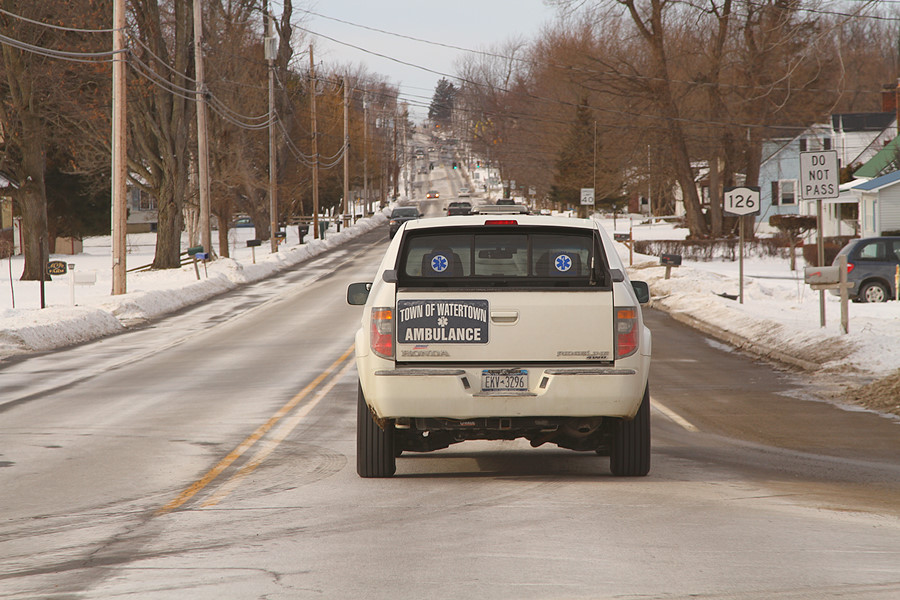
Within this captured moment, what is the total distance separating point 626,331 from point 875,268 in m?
22.9

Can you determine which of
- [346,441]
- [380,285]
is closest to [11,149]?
[346,441]

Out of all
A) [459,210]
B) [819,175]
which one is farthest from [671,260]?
[459,210]

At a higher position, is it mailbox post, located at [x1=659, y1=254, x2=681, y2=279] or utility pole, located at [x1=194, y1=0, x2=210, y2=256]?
utility pole, located at [x1=194, y1=0, x2=210, y2=256]

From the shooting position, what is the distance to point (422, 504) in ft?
24.5

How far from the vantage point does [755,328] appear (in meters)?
20.8

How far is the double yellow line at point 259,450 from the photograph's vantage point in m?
7.93

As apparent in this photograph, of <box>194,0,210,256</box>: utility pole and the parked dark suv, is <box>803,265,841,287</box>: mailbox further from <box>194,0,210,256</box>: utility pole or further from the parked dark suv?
<box>194,0,210,256</box>: utility pole

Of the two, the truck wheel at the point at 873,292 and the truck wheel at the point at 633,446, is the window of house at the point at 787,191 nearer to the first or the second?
the truck wheel at the point at 873,292

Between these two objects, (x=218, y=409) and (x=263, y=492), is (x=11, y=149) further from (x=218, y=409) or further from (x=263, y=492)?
(x=263, y=492)

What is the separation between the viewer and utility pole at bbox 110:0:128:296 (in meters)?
28.3

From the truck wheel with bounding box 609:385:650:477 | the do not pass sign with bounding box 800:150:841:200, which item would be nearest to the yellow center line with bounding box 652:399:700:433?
the truck wheel with bounding box 609:385:650:477

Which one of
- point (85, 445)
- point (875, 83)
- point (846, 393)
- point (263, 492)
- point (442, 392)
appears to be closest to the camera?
point (442, 392)

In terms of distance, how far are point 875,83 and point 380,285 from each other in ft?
283

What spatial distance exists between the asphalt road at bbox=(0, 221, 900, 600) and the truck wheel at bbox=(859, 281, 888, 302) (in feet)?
48.4
